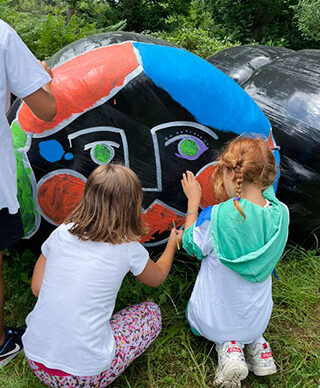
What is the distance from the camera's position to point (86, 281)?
5.65ft

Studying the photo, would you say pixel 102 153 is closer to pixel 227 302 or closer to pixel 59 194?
pixel 59 194

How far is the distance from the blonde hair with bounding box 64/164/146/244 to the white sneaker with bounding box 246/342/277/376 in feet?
3.33

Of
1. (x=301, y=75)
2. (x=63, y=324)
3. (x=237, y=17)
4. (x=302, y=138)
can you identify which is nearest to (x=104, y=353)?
(x=63, y=324)

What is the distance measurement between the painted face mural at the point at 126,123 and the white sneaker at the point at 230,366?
2.83 ft

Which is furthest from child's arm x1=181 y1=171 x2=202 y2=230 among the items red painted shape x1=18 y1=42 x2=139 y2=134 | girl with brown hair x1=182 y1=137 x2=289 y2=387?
red painted shape x1=18 y1=42 x2=139 y2=134

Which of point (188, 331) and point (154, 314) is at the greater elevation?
point (154, 314)

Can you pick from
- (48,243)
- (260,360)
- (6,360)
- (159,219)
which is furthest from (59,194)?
(260,360)

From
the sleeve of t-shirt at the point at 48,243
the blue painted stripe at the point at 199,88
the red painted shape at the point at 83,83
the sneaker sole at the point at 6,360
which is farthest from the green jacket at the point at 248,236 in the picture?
the sneaker sole at the point at 6,360

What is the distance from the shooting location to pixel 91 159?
2264mm

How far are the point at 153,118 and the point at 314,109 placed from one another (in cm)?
128

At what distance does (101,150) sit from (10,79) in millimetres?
693

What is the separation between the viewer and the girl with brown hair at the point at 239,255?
1943 millimetres

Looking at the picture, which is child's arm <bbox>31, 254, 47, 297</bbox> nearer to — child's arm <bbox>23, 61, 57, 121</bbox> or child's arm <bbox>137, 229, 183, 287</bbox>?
child's arm <bbox>137, 229, 183, 287</bbox>

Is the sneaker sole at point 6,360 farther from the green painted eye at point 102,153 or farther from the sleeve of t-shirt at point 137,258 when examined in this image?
the green painted eye at point 102,153
